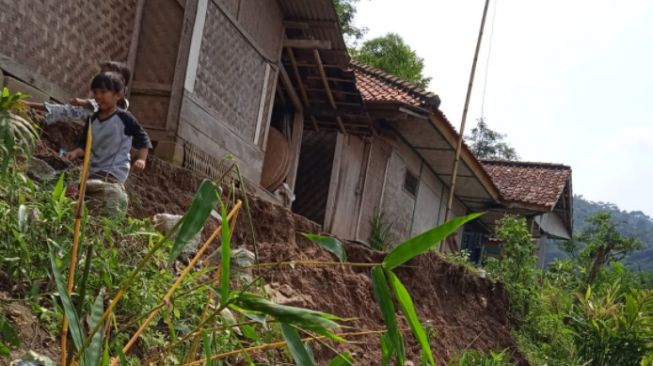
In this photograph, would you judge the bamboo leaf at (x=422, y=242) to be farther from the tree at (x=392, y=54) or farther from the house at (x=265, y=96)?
the tree at (x=392, y=54)

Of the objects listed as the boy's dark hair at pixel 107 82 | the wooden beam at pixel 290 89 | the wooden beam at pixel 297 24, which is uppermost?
the wooden beam at pixel 297 24

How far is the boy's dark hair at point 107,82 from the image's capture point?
388cm

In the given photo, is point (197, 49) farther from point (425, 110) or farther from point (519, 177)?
point (519, 177)

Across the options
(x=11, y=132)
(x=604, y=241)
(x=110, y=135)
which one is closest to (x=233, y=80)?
(x=110, y=135)

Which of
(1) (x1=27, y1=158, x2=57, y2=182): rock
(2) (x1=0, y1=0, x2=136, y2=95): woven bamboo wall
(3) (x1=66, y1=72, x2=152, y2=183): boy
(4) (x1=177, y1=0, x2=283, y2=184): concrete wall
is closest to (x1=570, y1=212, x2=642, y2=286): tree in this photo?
(4) (x1=177, y1=0, x2=283, y2=184): concrete wall

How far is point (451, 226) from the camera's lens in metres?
1.31

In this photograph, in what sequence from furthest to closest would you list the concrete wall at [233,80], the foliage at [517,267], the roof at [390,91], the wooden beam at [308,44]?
the roof at [390,91] < the foliage at [517,267] < the wooden beam at [308,44] < the concrete wall at [233,80]

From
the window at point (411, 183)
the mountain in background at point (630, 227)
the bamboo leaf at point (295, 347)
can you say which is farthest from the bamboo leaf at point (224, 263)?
the mountain in background at point (630, 227)

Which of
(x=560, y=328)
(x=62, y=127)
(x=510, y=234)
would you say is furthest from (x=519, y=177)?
(x=62, y=127)

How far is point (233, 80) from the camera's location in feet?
23.7

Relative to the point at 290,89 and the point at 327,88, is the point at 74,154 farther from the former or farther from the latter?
the point at 290,89

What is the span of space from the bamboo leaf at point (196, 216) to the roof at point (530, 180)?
573 inches

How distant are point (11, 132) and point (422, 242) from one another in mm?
1911

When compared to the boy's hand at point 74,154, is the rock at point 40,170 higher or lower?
lower
